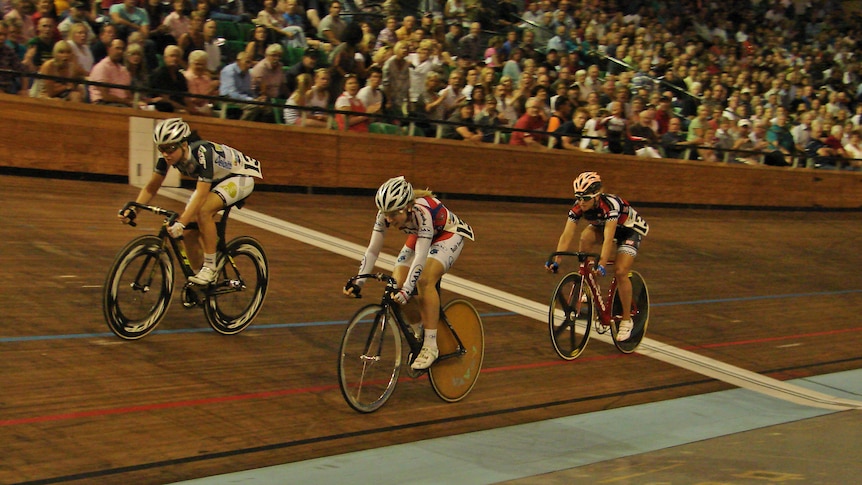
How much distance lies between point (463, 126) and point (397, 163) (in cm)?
126

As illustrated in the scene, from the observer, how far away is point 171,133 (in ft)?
20.3

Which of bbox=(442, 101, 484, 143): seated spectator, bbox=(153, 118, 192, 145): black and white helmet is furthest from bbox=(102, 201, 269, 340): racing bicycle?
bbox=(442, 101, 484, 143): seated spectator

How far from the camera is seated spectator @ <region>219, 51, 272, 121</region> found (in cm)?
1118

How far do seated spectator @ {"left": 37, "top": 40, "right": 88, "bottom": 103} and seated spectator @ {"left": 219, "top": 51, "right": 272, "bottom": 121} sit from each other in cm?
161

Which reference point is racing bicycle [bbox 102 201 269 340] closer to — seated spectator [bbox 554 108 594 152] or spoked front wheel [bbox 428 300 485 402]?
spoked front wheel [bbox 428 300 485 402]

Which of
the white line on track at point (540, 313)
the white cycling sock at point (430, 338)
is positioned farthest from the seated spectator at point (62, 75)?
the white cycling sock at point (430, 338)

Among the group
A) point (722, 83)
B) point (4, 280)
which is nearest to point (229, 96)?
point (4, 280)

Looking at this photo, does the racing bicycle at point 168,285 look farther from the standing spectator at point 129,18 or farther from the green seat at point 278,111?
the green seat at point 278,111

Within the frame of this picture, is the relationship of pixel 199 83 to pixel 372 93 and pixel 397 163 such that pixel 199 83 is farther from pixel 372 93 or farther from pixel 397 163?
pixel 397 163

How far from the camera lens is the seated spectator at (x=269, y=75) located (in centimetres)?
1126

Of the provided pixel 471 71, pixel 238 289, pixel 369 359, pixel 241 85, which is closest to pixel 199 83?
pixel 241 85

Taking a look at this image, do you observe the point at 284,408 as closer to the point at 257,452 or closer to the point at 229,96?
the point at 257,452

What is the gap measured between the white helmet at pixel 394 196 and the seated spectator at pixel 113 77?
232 inches

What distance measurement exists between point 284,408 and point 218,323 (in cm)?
135
